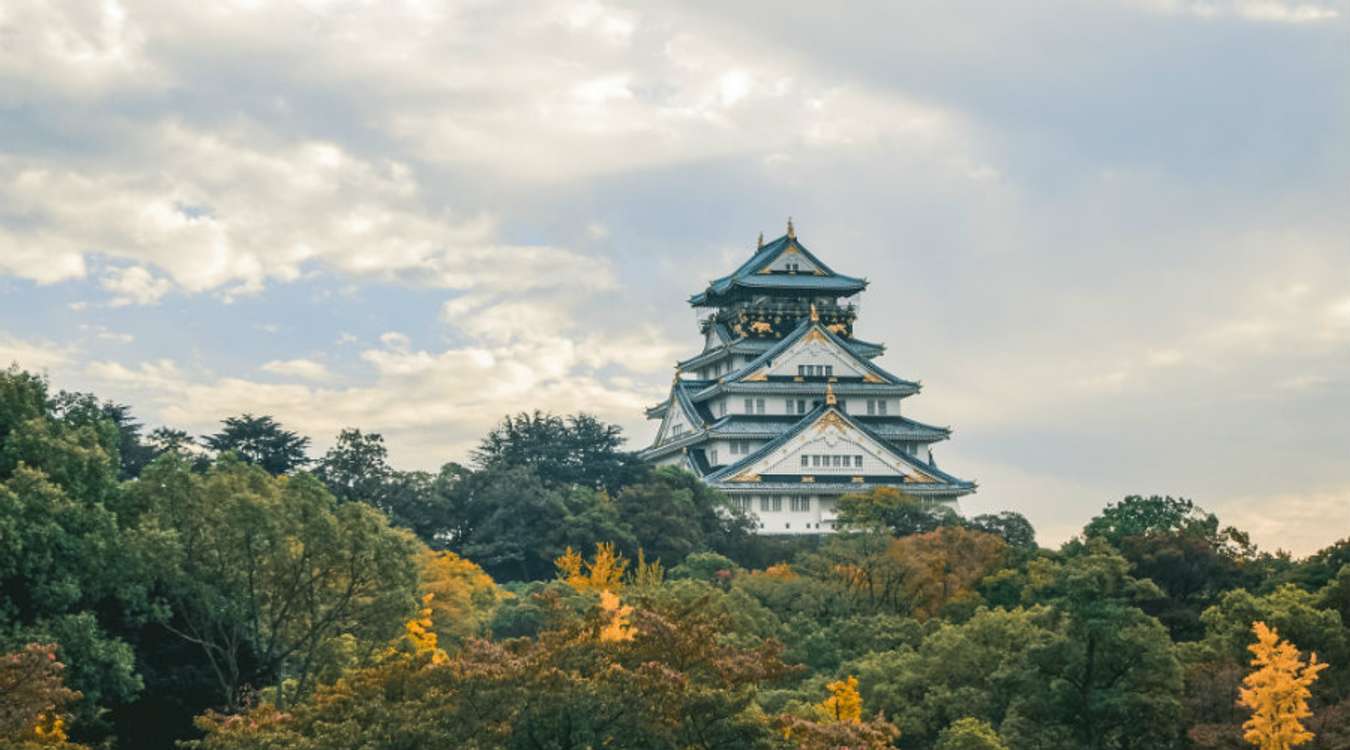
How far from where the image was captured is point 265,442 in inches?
2203

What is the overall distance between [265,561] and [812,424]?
4693 centimetres

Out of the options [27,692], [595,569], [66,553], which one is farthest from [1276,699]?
[595,569]

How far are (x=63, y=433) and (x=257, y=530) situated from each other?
4.08 m

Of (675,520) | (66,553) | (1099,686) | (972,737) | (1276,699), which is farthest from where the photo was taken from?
(675,520)

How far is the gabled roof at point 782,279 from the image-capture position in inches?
3484

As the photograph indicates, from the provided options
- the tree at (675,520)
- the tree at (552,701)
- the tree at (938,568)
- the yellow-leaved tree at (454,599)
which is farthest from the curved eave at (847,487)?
the tree at (552,701)

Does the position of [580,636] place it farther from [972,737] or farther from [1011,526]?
[1011,526]

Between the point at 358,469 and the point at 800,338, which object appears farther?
the point at 800,338

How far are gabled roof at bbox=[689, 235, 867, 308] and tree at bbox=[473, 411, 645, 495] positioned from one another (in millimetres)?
16059

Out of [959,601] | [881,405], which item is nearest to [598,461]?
[881,405]

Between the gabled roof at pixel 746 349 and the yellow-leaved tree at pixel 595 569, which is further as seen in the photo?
the gabled roof at pixel 746 349

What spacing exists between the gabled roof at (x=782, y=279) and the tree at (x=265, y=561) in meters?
52.8

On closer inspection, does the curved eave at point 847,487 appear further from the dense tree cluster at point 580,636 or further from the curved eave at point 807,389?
the dense tree cluster at point 580,636

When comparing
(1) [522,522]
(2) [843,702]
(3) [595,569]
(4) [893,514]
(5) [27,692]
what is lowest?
(5) [27,692]
